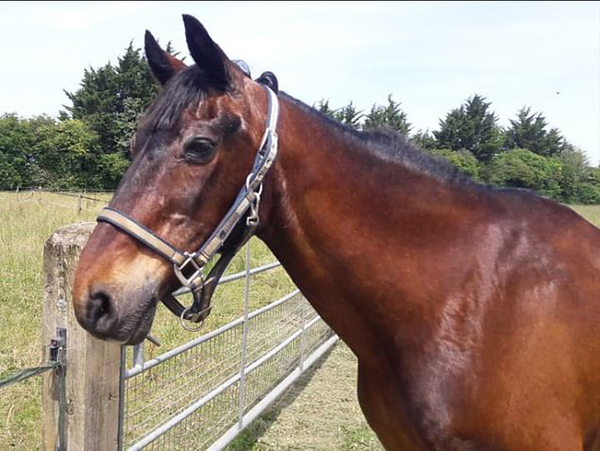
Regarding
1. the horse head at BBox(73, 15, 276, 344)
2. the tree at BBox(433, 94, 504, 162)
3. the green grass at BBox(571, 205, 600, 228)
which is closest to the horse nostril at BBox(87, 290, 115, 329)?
the horse head at BBox(73, 15, 276, 344)

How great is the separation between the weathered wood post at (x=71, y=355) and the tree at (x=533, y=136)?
49.9 metres

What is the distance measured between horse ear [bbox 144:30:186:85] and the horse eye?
1.33 ft

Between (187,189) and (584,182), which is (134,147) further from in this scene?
(584,182)

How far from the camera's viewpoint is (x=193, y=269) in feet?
4.96

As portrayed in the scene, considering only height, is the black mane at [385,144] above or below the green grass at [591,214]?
above

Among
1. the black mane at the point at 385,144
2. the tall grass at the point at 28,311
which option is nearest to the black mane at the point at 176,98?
the black mane at the point at 385,144

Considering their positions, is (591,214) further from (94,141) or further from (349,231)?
(94,141)

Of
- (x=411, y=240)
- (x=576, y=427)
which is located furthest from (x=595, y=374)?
(x=411, y=240)

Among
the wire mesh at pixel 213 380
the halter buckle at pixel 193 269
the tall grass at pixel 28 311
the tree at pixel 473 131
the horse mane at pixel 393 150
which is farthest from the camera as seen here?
the tree at pixel 473 131

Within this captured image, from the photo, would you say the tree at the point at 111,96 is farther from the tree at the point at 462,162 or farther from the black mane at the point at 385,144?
the black mane at the point at 385,144

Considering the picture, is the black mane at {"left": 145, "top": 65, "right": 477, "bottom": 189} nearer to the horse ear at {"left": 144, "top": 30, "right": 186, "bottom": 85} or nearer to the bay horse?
the bay horse

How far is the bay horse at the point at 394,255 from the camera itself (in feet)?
4.96

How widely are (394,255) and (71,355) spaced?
114 cm

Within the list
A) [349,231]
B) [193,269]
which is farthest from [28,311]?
[349,231]
